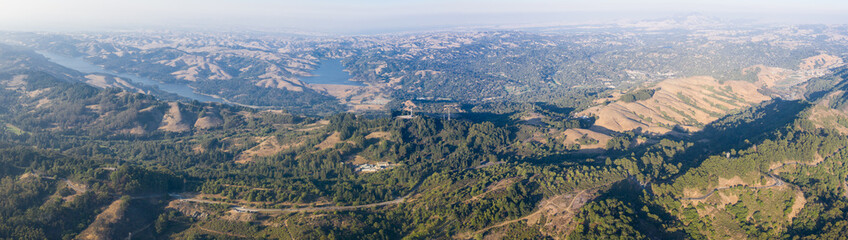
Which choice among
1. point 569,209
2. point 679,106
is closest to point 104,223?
point 569,209

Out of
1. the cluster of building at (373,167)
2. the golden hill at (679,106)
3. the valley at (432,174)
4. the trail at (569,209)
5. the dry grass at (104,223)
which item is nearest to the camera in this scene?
the trail at (569,209)

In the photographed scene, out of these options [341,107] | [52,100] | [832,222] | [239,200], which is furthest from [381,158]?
[52,100]

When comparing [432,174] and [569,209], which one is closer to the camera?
[569,209]

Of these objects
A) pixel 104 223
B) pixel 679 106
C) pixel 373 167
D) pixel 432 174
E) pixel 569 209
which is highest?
pixel 569 209

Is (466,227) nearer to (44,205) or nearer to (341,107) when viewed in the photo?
(44,205)

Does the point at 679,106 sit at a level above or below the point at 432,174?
above

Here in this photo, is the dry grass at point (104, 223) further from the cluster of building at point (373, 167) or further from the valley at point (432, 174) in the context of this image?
the cluster of building at point (373, 167)

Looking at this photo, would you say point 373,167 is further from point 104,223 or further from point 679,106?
point 679,106

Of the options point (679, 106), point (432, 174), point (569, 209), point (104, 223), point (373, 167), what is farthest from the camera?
point (679, 106)

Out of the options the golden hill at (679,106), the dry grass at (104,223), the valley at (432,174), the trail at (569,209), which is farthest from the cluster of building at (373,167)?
the golden hill at (679,106)

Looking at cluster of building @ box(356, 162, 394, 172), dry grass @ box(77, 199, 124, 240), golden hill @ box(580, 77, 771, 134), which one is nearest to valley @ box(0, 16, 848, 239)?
dry grass @ box(77, 199, 124, 240)

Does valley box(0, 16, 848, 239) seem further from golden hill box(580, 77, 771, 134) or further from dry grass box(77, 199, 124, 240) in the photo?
golden hill box(580, 77, 771, 134)

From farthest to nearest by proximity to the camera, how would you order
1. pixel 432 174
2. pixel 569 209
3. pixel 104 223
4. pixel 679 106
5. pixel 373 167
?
pixel 679 106 < pixel 373 167 < pixel 432 174 < pixel 104 223 < pixel 569 209
